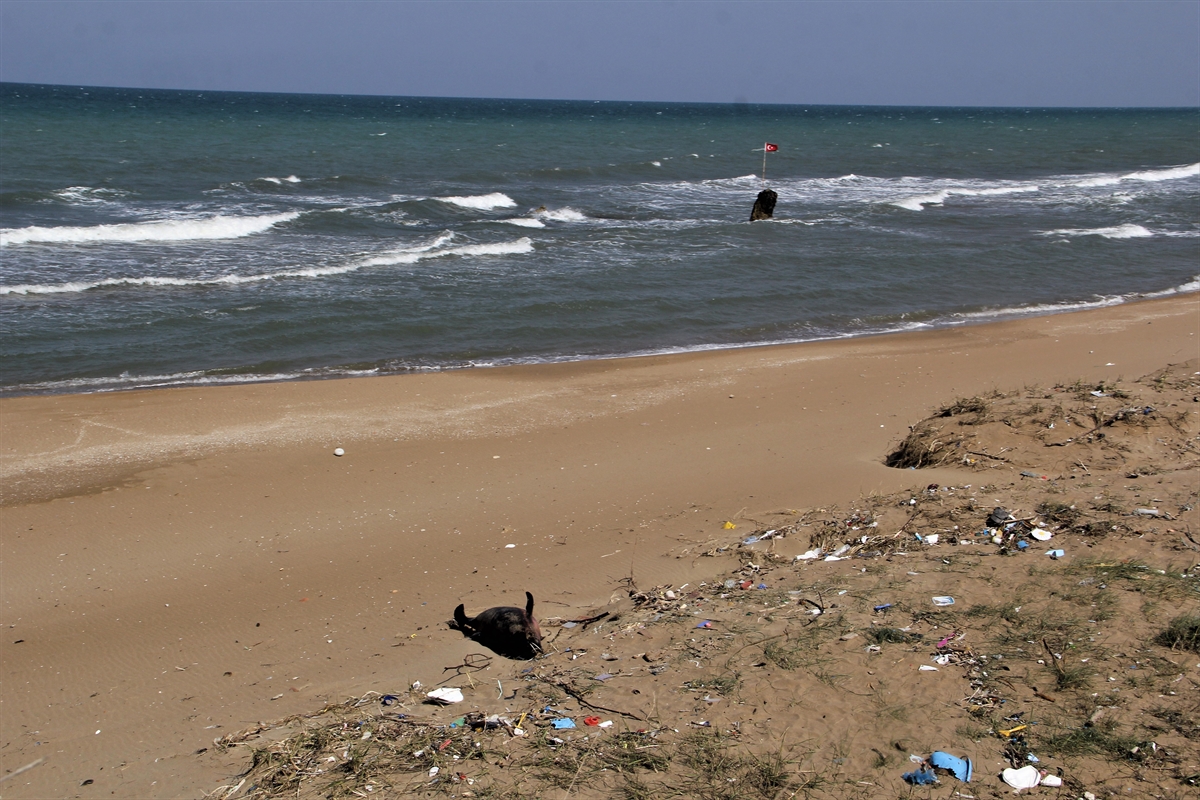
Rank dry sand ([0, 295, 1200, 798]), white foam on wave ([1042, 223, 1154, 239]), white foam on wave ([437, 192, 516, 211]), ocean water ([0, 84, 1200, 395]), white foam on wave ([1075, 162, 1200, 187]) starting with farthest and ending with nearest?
white foam on wave ([1075, 162, 1200, 187]), white foam on wave ([437, 192, 516, 211]), white foam on wave ([1042, 223, 1154, 239]), ocean water ([0, 84, 1200, 395]), dry sand ([0, 295, 1200, 798])

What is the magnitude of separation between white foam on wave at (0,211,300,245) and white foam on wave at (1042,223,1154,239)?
21103 millimetres

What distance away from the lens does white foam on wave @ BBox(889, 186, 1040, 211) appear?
32125 mm

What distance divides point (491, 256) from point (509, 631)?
→ 1660 centimetres

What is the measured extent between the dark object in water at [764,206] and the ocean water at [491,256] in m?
1.06

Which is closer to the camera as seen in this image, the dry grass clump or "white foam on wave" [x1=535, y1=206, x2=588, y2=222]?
the dry grass clump

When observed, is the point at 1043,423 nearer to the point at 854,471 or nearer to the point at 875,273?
the point at 854,471

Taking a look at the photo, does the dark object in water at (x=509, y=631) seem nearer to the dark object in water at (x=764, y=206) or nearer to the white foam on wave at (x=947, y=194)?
the dark object in water at (x=764, y=206)

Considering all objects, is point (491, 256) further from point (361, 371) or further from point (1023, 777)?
point (1023, 777)

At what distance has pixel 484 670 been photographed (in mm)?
5387

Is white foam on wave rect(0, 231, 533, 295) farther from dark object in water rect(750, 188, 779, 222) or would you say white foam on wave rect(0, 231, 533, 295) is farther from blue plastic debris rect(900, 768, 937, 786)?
blue plastic debris rect(900, 768, 937, 786)

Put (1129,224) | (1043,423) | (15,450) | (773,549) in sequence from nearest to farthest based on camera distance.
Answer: (773,549) → (1043,423) → (15,450) → (1129,224)

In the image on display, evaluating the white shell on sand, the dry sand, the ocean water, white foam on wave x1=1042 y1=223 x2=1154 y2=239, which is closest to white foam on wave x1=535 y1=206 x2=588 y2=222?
the ocean water

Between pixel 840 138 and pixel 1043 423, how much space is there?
69313 millimetres

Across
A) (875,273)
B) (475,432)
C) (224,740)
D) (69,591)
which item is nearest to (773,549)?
(224,740)
